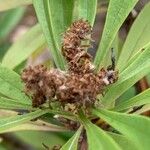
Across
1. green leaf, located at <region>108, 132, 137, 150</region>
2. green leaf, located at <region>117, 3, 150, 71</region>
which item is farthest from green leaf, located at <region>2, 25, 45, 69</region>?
green leaf, located at <region>108, 132, 137, 150</region>

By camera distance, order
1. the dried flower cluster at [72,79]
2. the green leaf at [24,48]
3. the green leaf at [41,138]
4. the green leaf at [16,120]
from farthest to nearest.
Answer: the green leaf at [41,138]
the green leaf at [24,48]
the green leaf at [16,120]
the dried flower cluster at [72,79]

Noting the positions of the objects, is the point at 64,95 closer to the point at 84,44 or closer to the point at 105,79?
the point at 105,79

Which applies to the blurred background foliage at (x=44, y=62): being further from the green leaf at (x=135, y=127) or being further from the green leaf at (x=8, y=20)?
the green leaf at (x=135, y=127)

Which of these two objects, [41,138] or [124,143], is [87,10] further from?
[41,138]

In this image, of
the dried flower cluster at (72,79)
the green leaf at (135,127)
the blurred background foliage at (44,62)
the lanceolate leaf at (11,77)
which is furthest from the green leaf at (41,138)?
the green leaf at (135,127)

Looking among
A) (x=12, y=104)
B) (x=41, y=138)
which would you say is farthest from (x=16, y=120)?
(x=41, y=138)
